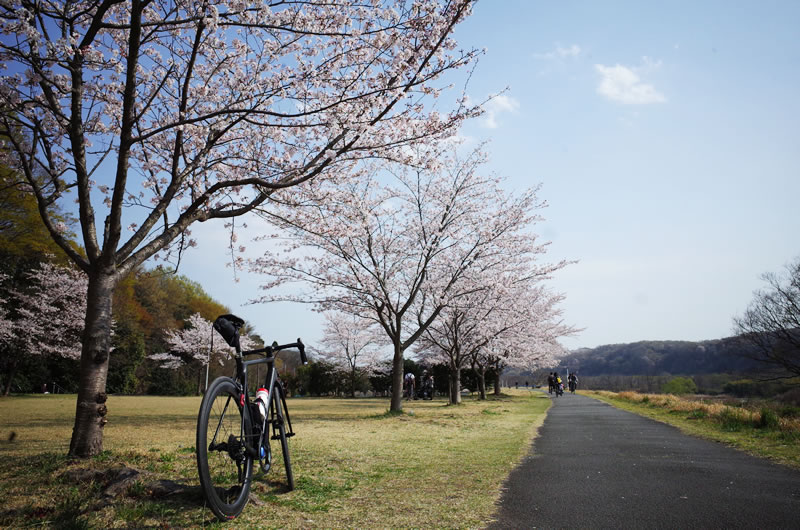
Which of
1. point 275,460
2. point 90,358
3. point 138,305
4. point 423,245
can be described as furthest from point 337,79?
point 138,305

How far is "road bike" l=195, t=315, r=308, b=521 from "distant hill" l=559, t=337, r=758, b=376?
70.6 m

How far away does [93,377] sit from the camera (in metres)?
4.76

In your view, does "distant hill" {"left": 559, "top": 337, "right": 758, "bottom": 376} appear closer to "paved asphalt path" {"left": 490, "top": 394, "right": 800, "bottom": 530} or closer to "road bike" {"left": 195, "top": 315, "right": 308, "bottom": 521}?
"paved asphalt path" {"left": 490, "top": 394, "right": 800, "bottom": 530}

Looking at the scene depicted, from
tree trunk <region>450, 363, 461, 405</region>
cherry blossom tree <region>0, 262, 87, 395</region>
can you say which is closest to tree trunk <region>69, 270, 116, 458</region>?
tree trunk <region>450, 363, 461, 405</region>

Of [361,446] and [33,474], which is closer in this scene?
[33,474]

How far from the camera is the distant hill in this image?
84.1 metres

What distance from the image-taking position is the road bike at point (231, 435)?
2.64 meters

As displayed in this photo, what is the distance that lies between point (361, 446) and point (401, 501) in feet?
11.6

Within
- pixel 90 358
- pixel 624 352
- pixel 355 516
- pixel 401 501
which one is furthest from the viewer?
pixel 624 352

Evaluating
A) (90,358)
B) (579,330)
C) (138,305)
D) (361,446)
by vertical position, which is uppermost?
(138,305)

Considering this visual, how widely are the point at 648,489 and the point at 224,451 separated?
3704mm

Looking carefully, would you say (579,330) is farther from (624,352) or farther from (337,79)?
(624,352)

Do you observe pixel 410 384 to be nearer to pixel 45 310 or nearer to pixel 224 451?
pixel 45 310

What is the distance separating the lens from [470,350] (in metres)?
25.1
